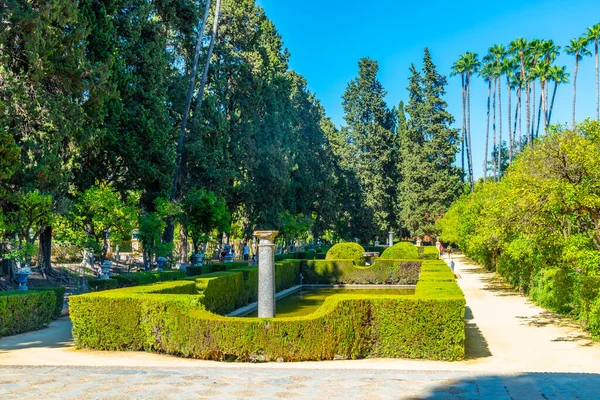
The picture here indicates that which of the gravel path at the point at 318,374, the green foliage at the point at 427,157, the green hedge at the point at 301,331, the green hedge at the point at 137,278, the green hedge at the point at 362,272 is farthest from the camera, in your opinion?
the green foliage at the point at 427,157

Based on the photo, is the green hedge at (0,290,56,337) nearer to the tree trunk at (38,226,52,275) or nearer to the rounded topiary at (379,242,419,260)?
the tree trunk at (38,226,52,275)

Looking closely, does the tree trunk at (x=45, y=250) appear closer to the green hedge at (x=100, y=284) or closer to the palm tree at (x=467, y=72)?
the green hedge at (x=100, y=284)

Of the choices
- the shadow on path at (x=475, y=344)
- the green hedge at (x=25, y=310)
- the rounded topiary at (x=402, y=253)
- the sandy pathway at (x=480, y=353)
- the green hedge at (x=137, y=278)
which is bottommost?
the shadow on path at (x=475, y=344)

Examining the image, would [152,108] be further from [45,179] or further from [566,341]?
[566,341]

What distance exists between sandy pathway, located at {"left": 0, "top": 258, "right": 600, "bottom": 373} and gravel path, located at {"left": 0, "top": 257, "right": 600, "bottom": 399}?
0.02 m

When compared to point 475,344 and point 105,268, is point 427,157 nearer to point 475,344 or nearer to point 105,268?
point 105,268

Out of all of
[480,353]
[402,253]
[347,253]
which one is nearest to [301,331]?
[480,353]

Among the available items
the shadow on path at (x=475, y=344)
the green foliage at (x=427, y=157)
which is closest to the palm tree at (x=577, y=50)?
the green foliage at (x=427, y=157)

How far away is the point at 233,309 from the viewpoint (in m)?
17.8

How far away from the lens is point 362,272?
1093 inches

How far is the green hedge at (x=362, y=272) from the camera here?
90.5ft

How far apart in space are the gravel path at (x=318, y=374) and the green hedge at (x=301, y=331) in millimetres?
290

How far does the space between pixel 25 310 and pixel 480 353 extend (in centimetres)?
959

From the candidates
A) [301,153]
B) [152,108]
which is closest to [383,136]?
[301,153]
